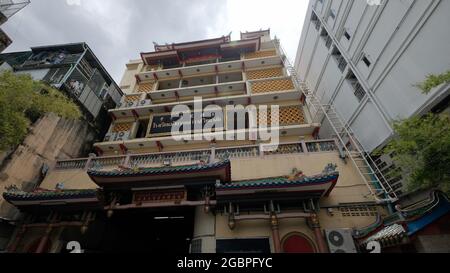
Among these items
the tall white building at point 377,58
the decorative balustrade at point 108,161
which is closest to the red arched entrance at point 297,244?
the tall white building at point 377,58

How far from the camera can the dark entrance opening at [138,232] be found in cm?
927

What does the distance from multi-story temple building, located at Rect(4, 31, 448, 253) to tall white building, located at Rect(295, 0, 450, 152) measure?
103 inches

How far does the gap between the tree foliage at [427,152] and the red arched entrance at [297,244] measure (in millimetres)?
3798

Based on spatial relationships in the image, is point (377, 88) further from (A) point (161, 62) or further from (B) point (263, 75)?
(A) point (161, 62)

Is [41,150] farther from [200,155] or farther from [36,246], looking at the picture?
[200,155]

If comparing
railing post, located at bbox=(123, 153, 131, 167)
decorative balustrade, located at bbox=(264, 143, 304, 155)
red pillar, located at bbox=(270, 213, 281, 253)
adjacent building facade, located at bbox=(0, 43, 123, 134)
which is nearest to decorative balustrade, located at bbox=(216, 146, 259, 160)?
decorative balustrade, located at bbox=(264, 143, 304, 155)

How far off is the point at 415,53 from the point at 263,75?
10424 millimetres

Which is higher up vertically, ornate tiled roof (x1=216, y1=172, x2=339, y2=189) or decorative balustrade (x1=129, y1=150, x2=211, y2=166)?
decorative balustrade (x1=129, y1=150, x2=211, y2=166)

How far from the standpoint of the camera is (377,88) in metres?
11.5

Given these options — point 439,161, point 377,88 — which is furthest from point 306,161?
point 377,88

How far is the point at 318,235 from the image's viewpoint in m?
7.10

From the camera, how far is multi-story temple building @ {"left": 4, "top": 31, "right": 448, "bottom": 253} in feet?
24.2

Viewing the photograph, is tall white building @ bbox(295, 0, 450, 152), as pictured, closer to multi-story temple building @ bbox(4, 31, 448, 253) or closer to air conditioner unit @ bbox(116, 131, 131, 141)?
multi-story temple building @ bbox(4, 31, 448, 253)

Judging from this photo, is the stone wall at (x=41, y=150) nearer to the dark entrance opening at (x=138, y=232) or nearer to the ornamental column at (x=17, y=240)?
the ornamental column at (x=17, y=240)
